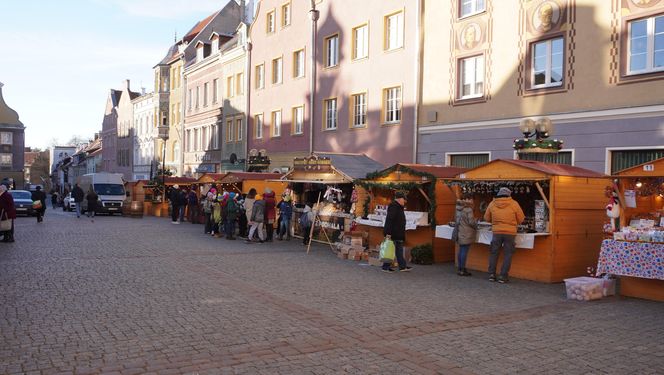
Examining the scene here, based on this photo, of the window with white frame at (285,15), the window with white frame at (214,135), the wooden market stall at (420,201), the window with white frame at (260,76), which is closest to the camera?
the wooden market stall at (420,201)

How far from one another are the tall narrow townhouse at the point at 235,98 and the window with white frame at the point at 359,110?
33.6 feet

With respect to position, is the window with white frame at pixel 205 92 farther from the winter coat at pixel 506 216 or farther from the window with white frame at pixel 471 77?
the winter coat at pixel 506 216

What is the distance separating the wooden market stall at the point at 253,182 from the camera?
75.3 ft

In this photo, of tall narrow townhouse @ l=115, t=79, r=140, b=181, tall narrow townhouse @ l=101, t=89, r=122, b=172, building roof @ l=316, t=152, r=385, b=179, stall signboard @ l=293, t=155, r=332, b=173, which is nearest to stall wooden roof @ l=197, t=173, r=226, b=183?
stall signboard @ l=293, t=155, r=332, b=173

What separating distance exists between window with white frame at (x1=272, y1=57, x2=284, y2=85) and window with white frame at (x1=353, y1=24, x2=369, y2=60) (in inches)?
267

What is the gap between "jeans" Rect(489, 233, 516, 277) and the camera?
11875 mm

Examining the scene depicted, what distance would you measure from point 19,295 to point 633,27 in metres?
14.4

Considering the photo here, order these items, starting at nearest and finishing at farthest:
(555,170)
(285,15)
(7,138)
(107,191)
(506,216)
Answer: (506,216)
(555,170)
(285,15)
(107,191)
(7,138)

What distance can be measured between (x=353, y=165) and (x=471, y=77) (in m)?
4.80

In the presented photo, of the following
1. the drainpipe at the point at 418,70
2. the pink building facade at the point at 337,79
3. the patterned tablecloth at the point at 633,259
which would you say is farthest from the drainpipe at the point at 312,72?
the patterned tablecloth at the point at 633,259

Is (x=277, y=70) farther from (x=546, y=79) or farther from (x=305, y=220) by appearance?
(x=546, y=79)

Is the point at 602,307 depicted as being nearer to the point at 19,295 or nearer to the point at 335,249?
the point at 335,249

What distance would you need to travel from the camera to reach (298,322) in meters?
8.01

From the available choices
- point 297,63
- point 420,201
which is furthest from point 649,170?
point 297,63
